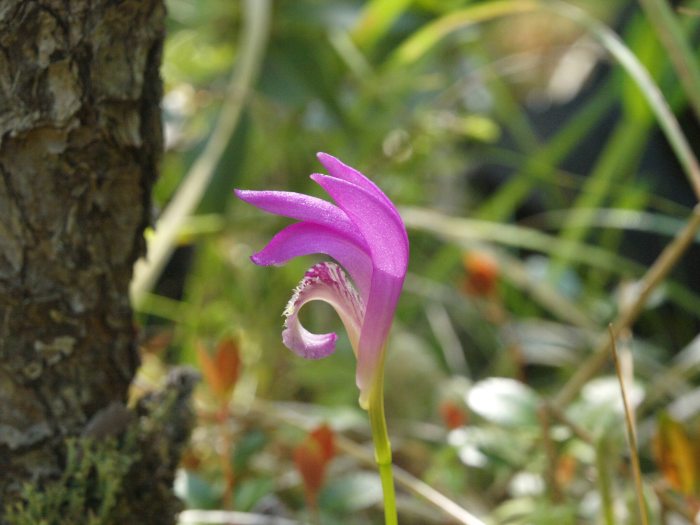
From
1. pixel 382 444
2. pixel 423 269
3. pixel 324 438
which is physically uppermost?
pixel 423 269

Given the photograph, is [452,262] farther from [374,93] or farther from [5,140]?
[5,140]

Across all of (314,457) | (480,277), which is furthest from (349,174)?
(480,277)

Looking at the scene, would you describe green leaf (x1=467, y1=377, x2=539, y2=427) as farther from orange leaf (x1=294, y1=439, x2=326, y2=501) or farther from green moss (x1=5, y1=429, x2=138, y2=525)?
green moss (x1=5, y1=429, x2=138, y2=525)

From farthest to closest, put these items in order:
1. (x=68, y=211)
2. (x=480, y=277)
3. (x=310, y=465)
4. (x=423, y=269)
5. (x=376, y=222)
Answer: (x=423, y=269)
(x=480, y=277)
(x=310, y=465)
(x=68, y=211)
(x=376, y=222)

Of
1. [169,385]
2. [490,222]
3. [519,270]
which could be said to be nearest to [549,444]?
[169,385]

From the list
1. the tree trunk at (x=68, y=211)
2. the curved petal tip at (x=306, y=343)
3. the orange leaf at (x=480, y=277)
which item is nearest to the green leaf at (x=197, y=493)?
the tree trunk at (x=68, y=211)

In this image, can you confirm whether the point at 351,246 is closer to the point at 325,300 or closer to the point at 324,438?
the point at 325,300

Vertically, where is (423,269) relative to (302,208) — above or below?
above
